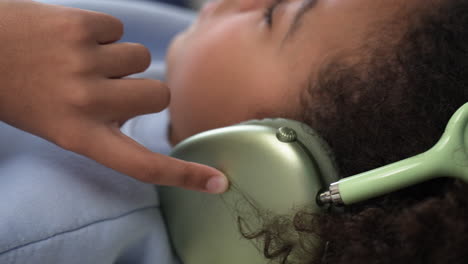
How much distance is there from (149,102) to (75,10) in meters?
0.15

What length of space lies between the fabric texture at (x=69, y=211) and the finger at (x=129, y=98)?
8 centimetres

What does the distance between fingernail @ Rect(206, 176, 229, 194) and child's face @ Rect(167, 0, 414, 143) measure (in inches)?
5.7

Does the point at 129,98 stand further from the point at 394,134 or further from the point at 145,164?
the point at 394,134

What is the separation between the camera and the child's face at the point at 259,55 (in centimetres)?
59

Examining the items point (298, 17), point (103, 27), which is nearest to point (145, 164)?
point (103, 27)

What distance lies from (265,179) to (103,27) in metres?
0.28

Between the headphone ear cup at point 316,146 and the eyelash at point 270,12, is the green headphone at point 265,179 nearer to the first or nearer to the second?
the headphone ear cup at point 316,146

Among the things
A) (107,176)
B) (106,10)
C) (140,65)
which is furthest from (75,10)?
(106,10)

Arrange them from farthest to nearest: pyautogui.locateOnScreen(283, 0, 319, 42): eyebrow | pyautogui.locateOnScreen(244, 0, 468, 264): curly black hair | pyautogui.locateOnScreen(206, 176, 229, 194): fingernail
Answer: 1. pyautogui.locateOnScreen(283, 0, 319, 42): eyebrow
2. pyautogui.locateOnScreen(206, 176, 229, 194): fingernail
3. pyautogui.locateOnScreen(244, 0, 468, 264): curly black hair

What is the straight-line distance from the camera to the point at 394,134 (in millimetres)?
518

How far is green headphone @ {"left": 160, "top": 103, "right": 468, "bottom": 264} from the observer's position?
43 centimetres

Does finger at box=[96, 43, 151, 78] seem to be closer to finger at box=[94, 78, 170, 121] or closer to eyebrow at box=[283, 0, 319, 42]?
finger at box=[94, 78, 170, 121]

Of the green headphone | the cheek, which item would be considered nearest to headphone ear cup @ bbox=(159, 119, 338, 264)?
the green headphone

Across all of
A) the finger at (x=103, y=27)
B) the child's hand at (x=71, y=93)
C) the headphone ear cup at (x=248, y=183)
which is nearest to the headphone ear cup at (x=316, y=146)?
the headphone ear cup at (x=248, y=183)
